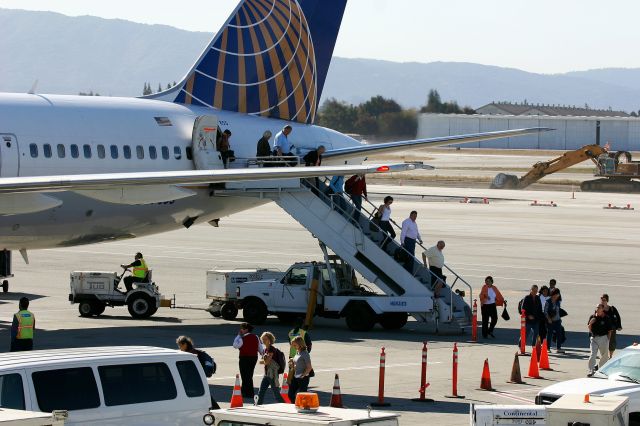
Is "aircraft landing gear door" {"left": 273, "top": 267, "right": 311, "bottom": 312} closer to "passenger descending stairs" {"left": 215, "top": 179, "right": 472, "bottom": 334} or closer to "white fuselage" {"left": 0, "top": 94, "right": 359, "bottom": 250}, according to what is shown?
"passenger descending stairs" {"left": 215, "top": 179, "right": 472, "bottom": 334}

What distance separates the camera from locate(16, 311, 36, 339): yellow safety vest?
24.3 m

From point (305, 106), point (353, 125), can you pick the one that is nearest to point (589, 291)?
point (305, 106)

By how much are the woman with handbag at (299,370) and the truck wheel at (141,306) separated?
1395 cm

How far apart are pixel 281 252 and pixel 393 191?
158 ft

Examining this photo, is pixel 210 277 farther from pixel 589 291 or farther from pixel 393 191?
pixel 393 191

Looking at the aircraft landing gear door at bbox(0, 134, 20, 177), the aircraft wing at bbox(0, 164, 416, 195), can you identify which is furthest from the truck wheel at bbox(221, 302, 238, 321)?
the aircraft wing at bbox(0, 164, 416, 195)

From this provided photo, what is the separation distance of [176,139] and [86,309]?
5291 millimetres

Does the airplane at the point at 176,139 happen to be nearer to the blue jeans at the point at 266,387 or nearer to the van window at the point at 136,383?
the blue jeans at the point at 266,387

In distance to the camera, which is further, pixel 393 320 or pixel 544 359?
pixel 393 320

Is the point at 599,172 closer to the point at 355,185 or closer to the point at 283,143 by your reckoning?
the point at 355,185

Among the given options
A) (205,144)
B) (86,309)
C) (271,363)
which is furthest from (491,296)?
(271,363)

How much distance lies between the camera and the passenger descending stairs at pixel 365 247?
108 ft

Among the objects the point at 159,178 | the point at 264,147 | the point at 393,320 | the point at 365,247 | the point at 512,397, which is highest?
the point at 264,147

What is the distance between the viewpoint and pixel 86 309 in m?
34.9
